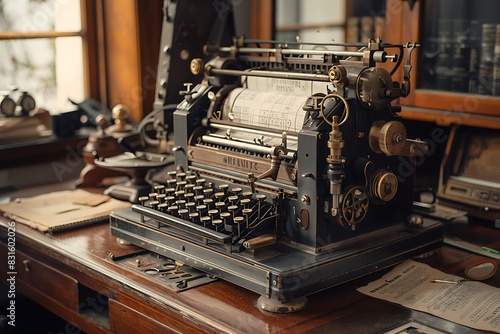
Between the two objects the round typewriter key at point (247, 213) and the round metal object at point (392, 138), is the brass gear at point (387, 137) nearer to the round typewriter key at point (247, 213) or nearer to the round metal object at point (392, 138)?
the round metal object at point (392, 138)

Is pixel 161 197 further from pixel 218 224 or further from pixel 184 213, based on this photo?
pixel 218 224

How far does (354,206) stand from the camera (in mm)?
2111

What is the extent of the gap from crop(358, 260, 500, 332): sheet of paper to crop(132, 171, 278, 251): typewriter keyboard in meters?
0.37

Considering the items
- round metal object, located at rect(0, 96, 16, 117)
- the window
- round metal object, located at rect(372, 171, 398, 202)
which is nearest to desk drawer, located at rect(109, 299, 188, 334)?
round metal object, located at rect(372, 171, 398, 202)

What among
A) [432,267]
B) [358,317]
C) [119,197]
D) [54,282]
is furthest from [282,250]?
[119,197]

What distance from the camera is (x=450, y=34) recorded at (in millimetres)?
2840

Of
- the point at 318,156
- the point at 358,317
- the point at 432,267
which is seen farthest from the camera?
the point at 432,267

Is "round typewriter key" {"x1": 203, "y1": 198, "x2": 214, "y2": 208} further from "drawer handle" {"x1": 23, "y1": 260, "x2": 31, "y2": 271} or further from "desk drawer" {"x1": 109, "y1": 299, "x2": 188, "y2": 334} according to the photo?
"drawer handle" {"x1": 23, "y1": 260, "x2": 31, "y2": 271}

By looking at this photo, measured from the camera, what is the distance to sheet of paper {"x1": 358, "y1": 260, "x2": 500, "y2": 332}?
1897mm

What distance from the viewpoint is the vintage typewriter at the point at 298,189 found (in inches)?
80.2

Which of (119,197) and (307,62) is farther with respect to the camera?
(119,197)

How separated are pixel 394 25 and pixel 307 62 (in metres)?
0.71

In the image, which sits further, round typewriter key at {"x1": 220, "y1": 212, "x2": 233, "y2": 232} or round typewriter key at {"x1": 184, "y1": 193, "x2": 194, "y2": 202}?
round typewriter key at {"x1": 184, "y1": 193, "x2": 194, "y2": 202}

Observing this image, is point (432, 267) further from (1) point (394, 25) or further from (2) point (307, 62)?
(1) point (394, 25)
